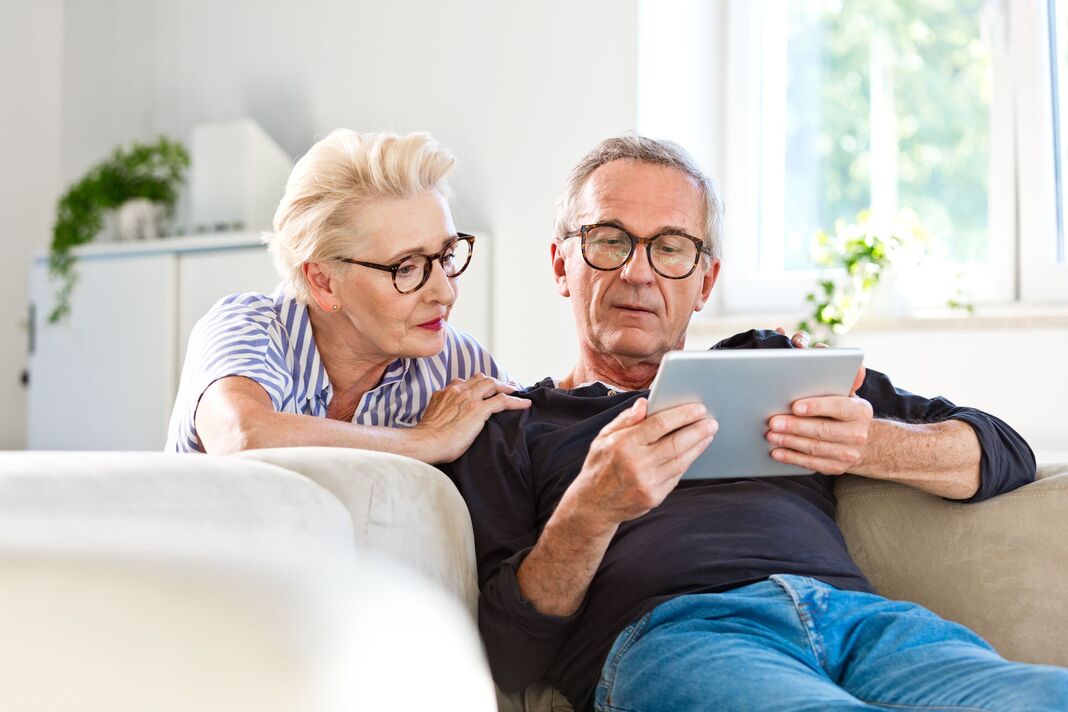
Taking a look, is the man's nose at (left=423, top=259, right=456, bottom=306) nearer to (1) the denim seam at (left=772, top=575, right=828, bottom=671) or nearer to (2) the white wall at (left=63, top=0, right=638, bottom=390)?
(1) the denim seam at (left=772, top=575, right=828, bottom=671)

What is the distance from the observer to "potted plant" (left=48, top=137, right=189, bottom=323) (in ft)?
12.4

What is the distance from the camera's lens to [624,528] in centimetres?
141

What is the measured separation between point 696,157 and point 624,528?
1.99 metres

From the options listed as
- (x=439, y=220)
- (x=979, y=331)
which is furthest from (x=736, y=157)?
(x=439, y=220)

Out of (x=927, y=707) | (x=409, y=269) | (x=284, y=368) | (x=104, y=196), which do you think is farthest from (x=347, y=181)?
(x=104, y=196)

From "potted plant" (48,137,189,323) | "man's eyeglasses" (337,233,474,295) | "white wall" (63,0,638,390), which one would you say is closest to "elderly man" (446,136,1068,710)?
"man's eyeglasses" (337,233,474,295)

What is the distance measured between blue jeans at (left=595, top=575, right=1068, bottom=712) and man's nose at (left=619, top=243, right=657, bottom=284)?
55cm

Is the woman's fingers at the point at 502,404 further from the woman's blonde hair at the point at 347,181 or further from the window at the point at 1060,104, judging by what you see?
Result: the window at the point at 1060,104

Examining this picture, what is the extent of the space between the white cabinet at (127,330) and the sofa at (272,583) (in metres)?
2.32

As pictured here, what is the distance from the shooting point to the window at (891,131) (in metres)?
2.85

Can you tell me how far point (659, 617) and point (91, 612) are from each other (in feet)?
2.30

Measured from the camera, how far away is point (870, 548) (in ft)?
4.90

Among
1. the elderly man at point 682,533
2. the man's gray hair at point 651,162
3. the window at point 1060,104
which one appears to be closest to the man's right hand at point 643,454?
the elderly man at point 682,533

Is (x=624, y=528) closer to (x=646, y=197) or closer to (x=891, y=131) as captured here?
(x=646, y=197)
